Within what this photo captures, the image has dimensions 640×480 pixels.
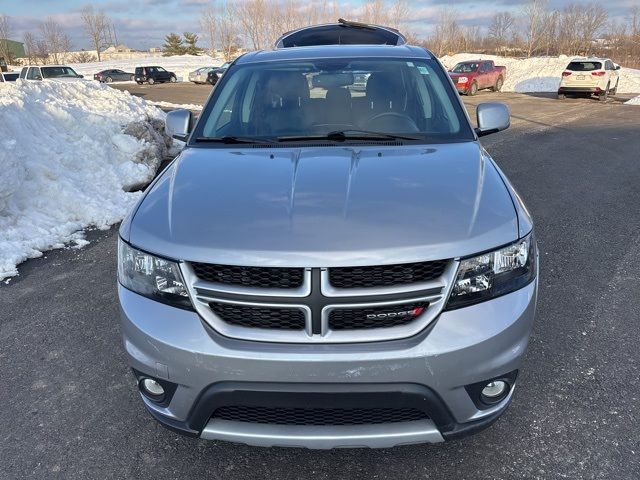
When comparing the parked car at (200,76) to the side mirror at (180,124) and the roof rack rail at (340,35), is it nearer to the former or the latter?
the roof rack rail at (340,35)

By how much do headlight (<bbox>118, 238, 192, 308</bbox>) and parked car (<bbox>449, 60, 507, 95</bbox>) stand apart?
24.3 metres

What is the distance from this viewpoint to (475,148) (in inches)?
110

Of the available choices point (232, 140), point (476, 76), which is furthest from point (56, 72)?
point (232, 140)

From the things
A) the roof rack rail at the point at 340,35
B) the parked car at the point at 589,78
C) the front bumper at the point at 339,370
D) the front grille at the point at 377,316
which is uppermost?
the roof rack rail at the point at 340,35

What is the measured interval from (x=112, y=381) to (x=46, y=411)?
0.37m

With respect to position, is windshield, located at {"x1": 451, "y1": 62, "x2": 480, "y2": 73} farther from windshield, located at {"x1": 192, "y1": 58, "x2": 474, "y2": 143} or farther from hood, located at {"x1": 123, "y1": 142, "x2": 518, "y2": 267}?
hood, located at {"x1": 123, "y1": 142, "x2": 518, "y2": 267}

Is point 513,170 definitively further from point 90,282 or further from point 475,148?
point 90,282

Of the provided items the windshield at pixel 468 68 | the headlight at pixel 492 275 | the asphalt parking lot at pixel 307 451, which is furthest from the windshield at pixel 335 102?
the windshield at pixel 468 68

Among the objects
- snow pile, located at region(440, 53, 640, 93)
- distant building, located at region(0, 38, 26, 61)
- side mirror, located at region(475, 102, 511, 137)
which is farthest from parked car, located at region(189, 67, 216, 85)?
side mirror, located at region(475, 102, 511, 137)

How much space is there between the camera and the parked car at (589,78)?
70.4ft

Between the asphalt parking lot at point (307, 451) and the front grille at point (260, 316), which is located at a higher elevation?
the front grille at point (260, 316)

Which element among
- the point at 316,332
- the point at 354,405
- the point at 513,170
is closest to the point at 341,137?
the point at 316,332

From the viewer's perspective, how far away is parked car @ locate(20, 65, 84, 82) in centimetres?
2630

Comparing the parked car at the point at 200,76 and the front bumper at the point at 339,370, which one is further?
the parked car at the point at 200,76
